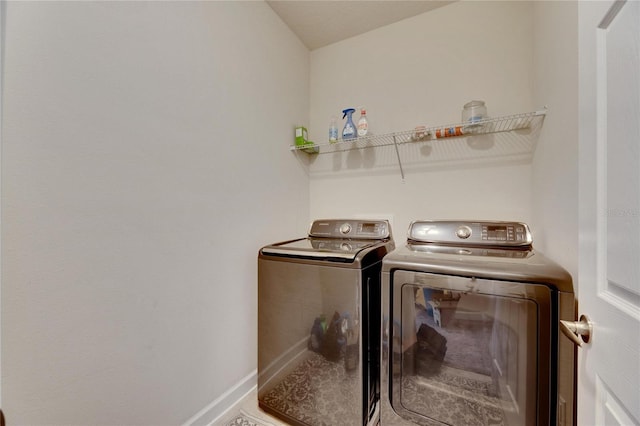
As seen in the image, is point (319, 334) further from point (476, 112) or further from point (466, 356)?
point (476, 112)

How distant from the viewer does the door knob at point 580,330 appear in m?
0.61

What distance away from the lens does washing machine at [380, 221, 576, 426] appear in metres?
0.92

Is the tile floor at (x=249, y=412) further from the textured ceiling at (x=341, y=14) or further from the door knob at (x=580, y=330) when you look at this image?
the textured ceiling at (x=341, y=14)

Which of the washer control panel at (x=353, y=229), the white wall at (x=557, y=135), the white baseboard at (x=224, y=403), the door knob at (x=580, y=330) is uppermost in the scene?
the white wall at (x=557, y=135)

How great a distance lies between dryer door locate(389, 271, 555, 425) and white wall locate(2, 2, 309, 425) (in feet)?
3.30

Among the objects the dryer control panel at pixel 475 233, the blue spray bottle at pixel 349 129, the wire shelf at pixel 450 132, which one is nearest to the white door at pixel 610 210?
the dryer control panel at pixel 475 233

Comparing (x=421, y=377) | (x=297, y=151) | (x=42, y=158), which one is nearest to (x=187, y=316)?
(x=42, y=158)

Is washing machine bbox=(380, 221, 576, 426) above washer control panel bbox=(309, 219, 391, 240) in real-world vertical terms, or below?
below

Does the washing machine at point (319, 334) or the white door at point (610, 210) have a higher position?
the white door at point (610, 210)

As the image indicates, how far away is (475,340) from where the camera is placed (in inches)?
41.0

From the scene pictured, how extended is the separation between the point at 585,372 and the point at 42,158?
1721mm

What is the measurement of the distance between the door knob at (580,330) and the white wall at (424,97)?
4.02ft

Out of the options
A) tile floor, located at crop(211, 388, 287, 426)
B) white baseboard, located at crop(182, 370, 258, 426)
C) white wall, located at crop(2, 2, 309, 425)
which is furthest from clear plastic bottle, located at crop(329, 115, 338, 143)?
tile floor, located at crop(211, 388, 287, 426)

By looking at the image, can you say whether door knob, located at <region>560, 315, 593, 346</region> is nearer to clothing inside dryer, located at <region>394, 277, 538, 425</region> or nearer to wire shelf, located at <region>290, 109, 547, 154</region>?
clothing inside dryer, located at <region>394, 277, 538, 425</region>
